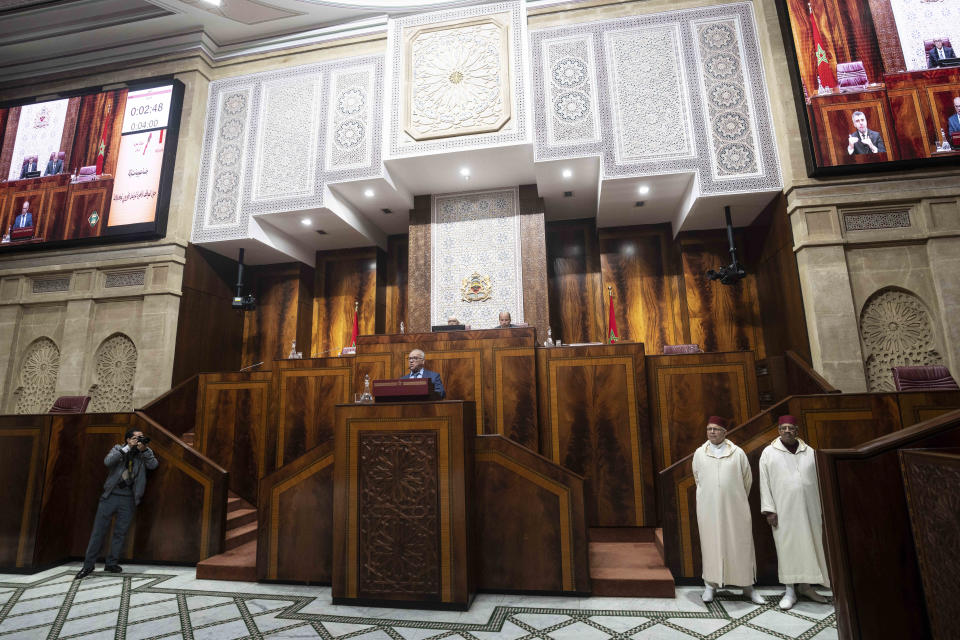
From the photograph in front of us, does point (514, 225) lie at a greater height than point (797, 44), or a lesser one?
lesser

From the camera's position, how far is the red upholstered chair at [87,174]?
7531 mm

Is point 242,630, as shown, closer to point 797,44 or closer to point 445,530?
point 445,530

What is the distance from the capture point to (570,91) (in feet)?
21.7

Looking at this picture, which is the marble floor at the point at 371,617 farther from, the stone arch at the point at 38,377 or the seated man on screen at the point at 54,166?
the seated man on screen at the point at 54,166

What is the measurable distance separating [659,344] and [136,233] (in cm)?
799

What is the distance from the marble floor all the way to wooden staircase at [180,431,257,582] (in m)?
0.24

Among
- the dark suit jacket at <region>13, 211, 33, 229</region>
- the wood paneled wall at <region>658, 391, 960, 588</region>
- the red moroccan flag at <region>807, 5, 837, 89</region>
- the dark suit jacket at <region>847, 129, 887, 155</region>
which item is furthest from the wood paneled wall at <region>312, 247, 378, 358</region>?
the dark suit jacket at <region>847, 129, 887, 155</region>

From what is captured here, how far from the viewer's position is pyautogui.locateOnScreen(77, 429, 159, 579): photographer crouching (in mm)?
4449

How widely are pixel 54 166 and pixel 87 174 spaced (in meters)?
0.68

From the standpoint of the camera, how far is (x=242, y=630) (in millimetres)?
3139

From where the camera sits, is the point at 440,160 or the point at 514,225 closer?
the point at 440,160

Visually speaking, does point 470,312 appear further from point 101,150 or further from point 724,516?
point 101,150

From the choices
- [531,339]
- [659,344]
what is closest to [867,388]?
[659,344]

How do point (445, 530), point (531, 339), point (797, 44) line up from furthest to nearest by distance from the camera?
1. point (797, 44)
2. point (531, 339)
3. point (445, 530)
